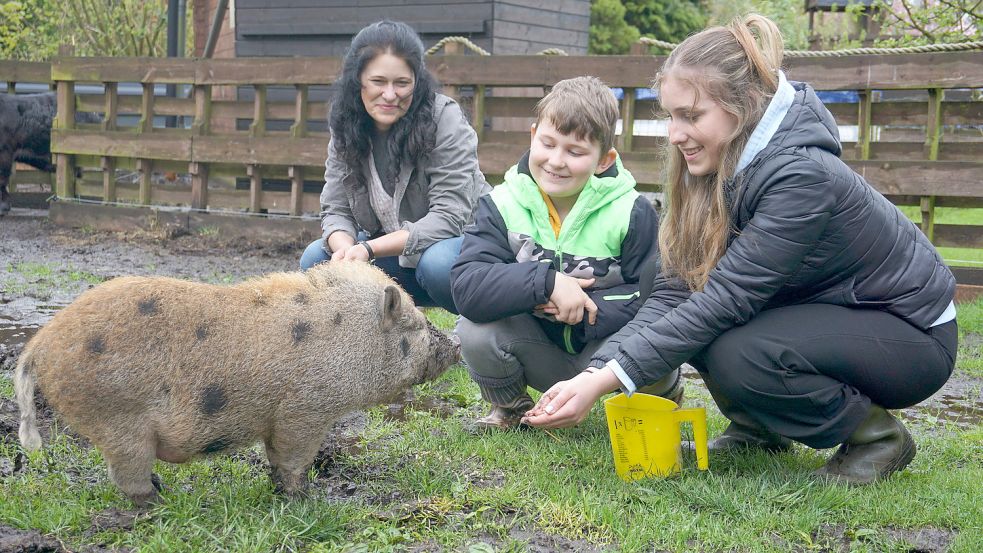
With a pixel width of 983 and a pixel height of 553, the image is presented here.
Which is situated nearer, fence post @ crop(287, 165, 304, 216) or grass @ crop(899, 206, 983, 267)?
fence post @ crop(287, 165, 304, 216)

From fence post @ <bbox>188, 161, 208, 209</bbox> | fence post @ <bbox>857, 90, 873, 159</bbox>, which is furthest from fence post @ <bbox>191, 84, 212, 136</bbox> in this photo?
fence post @ <bbox>857, 90, 873, 159</bbox>

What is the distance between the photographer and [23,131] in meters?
12.2

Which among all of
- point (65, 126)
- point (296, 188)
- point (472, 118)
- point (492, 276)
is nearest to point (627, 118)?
point (472, 118)

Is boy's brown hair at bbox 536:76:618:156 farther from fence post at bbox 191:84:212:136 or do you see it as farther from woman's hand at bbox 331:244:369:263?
fence post at bbox 191:84:212:136

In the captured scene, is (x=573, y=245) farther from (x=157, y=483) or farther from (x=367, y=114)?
(x=157, y=483)

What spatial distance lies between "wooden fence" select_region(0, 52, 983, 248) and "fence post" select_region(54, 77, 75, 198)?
0.01m

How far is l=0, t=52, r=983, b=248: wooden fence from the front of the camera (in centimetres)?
744

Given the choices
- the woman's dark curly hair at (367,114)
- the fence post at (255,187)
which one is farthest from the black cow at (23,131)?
the woman's dark curly hair at (367,114)

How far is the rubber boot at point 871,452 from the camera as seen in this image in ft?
11.9

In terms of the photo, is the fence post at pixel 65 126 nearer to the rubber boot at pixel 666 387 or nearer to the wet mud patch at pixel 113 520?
the wet mud patch at pixel 113 520

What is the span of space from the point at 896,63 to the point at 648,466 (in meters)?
5.09

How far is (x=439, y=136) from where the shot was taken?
510cm

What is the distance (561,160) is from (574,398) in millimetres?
1078

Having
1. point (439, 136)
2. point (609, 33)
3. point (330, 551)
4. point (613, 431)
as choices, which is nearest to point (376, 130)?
point (439, 136)
